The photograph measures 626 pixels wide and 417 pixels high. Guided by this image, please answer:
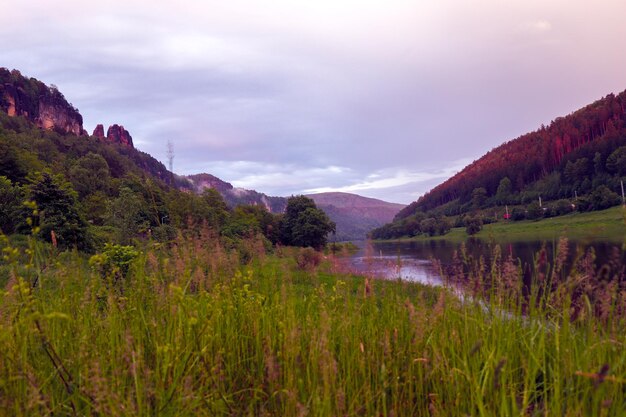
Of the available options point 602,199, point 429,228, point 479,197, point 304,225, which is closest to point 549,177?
point 479,197

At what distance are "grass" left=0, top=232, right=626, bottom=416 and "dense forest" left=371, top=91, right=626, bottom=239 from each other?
311 feet

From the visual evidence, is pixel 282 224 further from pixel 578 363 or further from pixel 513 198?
pixel 513 198

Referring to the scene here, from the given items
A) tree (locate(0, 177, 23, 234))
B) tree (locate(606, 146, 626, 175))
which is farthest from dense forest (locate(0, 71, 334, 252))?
tree (locate(606, 146, 626, 175))

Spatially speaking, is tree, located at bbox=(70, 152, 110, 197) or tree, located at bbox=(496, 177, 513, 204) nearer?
tree, located at bbox=(70, 152, 110, 197)

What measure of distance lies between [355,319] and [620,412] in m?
2.06

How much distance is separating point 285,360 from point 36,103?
18034 centimetres

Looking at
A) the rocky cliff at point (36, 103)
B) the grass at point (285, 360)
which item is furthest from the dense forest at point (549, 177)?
the rocky cliff at point (36, 103)

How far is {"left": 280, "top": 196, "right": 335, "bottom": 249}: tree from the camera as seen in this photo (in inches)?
2697

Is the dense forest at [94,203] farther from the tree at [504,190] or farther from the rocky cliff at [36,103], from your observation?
the tree at [504,190]

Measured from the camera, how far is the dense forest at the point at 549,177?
105 meters

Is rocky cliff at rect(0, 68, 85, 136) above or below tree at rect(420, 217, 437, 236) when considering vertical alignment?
above

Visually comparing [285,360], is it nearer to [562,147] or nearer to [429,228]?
[429,228]

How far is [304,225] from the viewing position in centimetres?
6881

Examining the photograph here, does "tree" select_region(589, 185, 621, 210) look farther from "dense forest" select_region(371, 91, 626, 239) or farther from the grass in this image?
the grass
